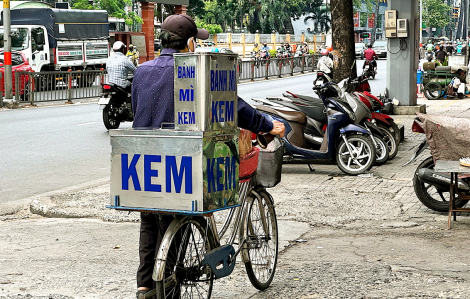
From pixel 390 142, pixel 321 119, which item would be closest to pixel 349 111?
pixel 321 119

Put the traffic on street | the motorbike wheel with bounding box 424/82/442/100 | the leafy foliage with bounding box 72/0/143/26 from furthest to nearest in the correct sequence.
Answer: the leafy foliage with bounding box 72/0/143/26 < the motorbike wheel with bounding box 424/82/442/100 < the traffic on street

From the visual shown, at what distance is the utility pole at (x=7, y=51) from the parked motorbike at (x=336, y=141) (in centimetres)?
1253

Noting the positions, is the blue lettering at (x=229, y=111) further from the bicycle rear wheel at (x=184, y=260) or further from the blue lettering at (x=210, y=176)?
the bicycle rear wheel at (x=184, y=260)

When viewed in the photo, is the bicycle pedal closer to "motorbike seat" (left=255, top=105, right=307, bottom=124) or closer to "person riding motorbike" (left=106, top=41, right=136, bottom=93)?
"motorbike seat" (left=255, top=105, right=307, bottom=124)

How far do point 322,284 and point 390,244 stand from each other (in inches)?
54.8

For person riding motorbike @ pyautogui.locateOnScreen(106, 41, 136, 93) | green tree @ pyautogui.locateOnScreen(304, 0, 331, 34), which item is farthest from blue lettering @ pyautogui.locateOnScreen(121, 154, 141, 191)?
green tree @ pyautogui.locateOnScreen(304, 0, 331, 34)

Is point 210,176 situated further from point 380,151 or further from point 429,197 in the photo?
point 380,151

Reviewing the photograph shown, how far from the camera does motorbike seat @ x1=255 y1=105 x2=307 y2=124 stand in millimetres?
9922

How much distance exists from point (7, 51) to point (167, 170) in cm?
1772

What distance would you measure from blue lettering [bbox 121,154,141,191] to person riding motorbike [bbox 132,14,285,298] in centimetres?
25

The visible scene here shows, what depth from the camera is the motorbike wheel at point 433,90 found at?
2267 cm

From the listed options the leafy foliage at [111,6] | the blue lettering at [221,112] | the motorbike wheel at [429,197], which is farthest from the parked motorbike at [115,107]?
the leafy foliage at [111,6]

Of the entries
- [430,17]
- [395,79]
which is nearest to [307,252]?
[395,79]

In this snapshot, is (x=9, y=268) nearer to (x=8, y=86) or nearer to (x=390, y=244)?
(x=390, y=244)
